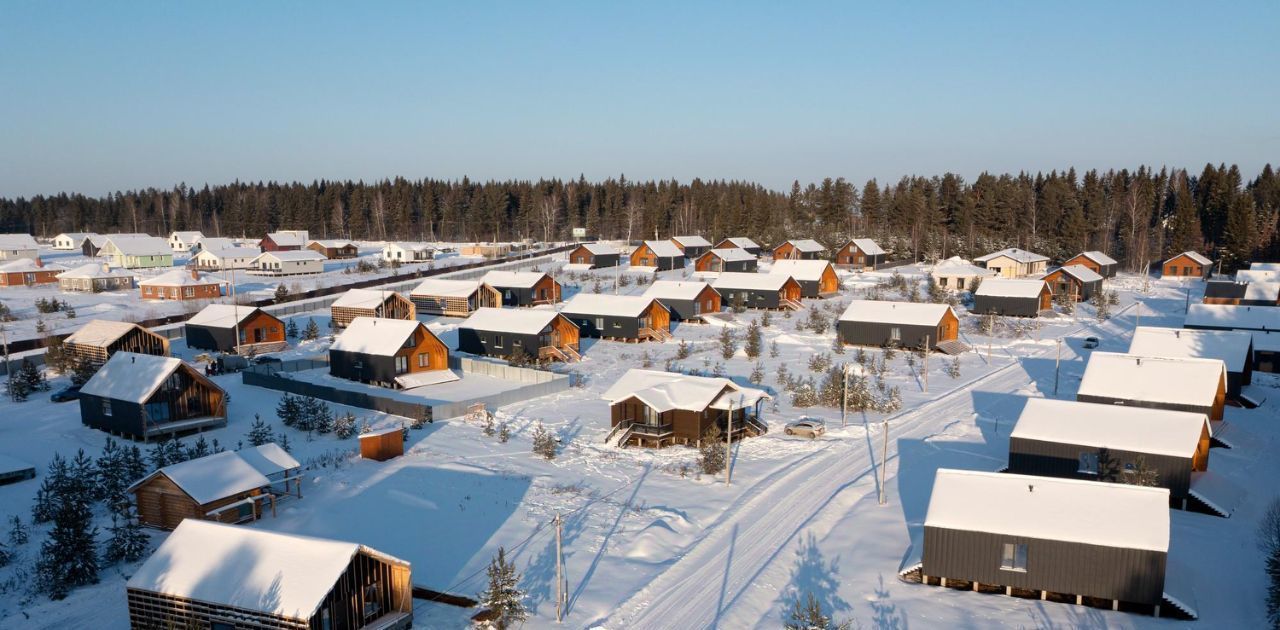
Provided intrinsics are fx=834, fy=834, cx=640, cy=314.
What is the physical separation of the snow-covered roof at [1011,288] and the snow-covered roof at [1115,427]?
3483 cm

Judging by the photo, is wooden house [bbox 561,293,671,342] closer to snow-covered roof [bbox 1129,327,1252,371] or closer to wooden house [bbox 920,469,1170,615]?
snow-covered roof [bbox 1129,327,1252,371]

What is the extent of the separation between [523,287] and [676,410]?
1386 inches

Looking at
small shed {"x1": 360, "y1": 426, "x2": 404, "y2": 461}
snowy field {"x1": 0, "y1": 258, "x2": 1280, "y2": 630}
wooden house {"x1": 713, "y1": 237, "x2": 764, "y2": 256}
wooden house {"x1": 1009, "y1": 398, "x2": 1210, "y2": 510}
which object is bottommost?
snowy field {"x1": 0, "y1": 258, "x2": 1280, "y2": 630}

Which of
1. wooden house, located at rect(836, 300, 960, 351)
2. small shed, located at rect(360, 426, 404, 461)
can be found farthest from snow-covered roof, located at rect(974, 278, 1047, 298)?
small shed, located at rect(360, 426, 404, 461)

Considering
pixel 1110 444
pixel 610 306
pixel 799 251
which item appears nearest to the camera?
pixel 1110 444

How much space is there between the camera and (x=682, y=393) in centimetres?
3089

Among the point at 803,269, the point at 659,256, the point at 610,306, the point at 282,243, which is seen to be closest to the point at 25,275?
the point at 282,243

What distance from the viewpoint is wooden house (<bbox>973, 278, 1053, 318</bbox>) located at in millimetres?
59000

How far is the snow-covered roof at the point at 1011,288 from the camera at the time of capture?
59438 mm

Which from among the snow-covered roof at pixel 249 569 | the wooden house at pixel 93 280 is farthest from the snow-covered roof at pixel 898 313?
the wooden house at pixel 93 280

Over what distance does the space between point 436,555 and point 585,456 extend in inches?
360

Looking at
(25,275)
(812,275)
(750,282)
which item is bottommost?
(25,275)

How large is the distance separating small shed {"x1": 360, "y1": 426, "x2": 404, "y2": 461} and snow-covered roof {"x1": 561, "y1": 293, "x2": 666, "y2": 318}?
80.8 ft

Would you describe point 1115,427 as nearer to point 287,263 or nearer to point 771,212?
point 287,263
